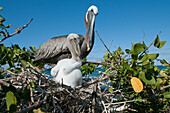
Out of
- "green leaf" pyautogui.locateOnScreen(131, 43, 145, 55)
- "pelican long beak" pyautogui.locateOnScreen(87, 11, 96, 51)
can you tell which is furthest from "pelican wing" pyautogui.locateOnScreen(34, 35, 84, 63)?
"green leaf" pyautogui.locateOnScreen(131, 43, 145, 55)

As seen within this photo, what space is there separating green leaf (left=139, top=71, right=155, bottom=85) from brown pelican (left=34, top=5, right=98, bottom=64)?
1.39 m

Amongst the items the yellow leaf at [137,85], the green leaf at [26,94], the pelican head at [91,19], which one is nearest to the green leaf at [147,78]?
the yellow leaf at [137,85]

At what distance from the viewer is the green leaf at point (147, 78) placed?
3.43 ft

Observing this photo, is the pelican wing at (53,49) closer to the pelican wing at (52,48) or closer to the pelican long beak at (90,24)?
the pelican wing at (52,48)

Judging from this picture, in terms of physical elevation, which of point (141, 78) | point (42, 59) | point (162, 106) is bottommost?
point (162, 106)

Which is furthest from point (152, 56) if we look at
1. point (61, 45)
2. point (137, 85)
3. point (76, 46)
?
point (61, 45)

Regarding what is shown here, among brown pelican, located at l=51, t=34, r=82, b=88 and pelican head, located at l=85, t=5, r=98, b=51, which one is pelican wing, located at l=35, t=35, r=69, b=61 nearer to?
→ pelican head, located at l=85, t=5, r=98, b=51

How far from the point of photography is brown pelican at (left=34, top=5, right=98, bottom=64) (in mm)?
2586

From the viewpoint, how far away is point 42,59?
3.24 m

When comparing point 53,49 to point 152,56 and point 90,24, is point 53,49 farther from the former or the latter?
point 152,56

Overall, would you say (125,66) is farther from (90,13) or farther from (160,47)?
(90,13)

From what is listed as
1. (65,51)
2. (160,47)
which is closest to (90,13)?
(65,51)

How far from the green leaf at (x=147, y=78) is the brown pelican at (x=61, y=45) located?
4.57 feet

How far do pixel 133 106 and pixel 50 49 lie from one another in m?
2.43
